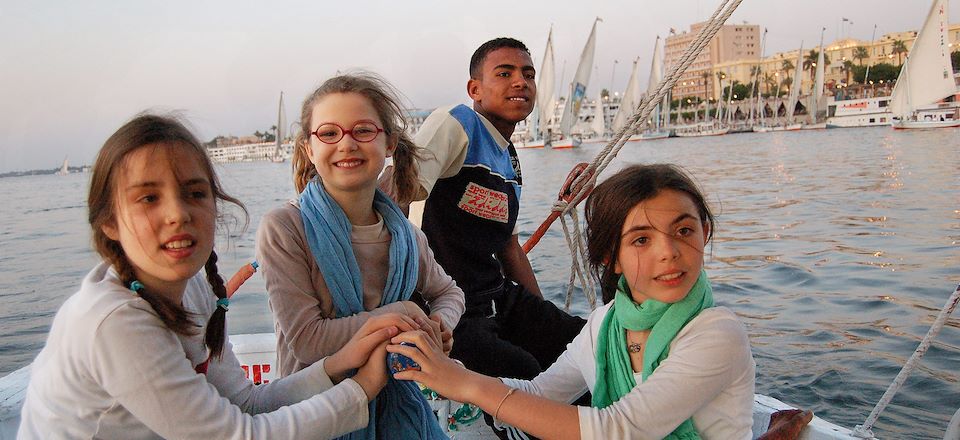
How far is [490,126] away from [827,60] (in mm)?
85984

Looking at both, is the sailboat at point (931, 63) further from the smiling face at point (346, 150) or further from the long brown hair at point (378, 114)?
the smiling face at point (346, 150)

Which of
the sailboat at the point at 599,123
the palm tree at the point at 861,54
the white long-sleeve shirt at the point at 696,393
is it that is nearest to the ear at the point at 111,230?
the white long-sleeve shirt at the point at 696,393

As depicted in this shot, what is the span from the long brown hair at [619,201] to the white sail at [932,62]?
15.7 meters

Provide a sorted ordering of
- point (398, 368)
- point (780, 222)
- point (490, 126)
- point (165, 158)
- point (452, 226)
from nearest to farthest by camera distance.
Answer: point (165, 158) → point (398, 368) → point (452, 226) → point (490, 126) → point (780, 222)

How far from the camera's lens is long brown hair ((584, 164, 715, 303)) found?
5.43 ft

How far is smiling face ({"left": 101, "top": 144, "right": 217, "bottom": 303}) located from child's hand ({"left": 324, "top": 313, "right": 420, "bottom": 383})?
1.35 ft

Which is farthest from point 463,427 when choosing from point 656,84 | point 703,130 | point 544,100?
point 703,130

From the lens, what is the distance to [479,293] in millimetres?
2834

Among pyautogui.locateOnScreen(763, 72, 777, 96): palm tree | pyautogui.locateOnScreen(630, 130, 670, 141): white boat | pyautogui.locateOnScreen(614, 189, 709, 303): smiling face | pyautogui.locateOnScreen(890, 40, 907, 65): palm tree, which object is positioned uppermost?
pyautogui.locateOnScreen(763, 72, 777, 96): palm tree

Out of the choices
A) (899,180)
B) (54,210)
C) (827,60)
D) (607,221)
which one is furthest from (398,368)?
(827,60)

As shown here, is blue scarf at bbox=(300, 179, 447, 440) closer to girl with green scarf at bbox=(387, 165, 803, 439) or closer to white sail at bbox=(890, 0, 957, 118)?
girl with green scarf at bbox=(387, 165, 803, 439)

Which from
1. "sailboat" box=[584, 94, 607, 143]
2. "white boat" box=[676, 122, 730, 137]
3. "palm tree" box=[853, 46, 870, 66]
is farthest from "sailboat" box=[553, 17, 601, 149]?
"palm tree" box=[853, 46, 870, 66]

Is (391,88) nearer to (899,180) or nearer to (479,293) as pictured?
(479,293)

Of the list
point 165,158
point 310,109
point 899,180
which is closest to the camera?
point 165,158
